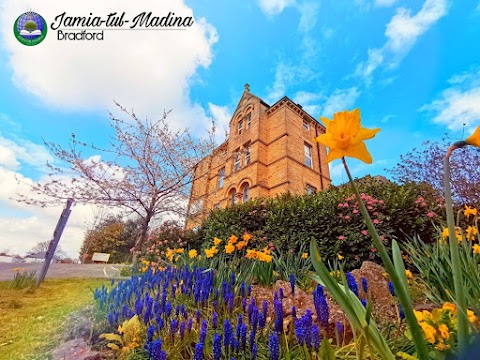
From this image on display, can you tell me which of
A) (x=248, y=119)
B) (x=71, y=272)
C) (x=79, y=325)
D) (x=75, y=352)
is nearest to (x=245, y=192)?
(x=248, y=119)

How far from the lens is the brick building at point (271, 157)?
50.0 ft

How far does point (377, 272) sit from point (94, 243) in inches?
861

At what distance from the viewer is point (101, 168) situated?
28.8 ft

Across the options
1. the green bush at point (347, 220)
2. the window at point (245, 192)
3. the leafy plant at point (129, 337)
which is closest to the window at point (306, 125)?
the window at point (245, 192)

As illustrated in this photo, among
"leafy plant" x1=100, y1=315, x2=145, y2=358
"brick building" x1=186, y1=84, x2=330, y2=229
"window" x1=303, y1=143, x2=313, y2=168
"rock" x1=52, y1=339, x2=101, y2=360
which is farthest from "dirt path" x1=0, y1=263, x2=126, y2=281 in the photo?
"window" x1=303, y1=143, x2=313, y2=168

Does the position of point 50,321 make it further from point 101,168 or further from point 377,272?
point 101,168

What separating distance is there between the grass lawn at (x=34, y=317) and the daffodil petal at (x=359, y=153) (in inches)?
114

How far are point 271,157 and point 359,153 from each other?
1546 centimetres

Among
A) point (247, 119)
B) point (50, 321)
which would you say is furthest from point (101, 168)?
point (247, 119)

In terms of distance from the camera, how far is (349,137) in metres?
0.96

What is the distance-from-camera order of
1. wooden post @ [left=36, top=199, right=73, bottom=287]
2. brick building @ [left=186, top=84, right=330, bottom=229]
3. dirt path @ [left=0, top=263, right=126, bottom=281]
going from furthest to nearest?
brick building @ [left=186, top=84, right=330, bottom=229] → dirt path @ [left=0, top=263, right=126, bottom=281] → wooden post @ [left=36, top=199, right=73, bottom=287]

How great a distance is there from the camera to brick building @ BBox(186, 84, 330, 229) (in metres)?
15.2

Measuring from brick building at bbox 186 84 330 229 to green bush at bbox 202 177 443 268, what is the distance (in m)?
8.74

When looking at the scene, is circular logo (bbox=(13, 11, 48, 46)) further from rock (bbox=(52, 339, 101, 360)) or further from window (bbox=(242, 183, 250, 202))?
window (bbox=(242, 183, 250, 202))
